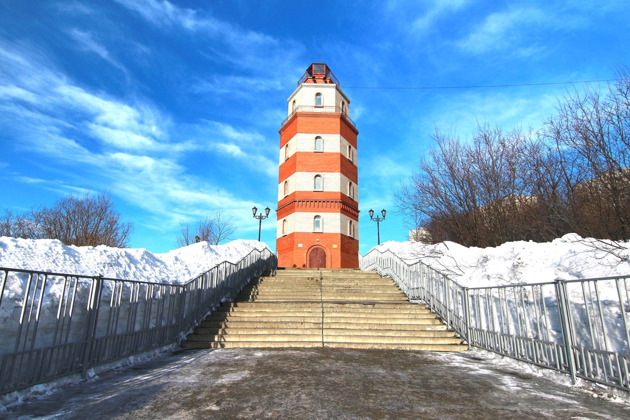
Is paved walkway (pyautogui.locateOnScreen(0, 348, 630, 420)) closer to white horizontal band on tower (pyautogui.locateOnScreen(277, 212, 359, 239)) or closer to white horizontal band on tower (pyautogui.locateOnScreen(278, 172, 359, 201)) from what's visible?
white horizontal band on tower (pyautogui.locateOnScreen(277, 212, 359, 239))

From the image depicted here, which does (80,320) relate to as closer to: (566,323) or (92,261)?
(92,261)

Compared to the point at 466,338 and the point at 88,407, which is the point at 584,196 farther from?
the point at 88,407

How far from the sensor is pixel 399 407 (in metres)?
4.42

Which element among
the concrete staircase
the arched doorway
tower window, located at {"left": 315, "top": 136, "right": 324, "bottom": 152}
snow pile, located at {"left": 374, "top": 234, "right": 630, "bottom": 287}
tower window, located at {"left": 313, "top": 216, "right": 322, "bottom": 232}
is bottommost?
the concrete staircase

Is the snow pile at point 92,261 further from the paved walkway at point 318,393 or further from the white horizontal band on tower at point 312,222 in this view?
the white horizontal band on tower at point 312,222

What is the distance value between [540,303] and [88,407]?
7069mm

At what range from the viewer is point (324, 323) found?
32.3 feet

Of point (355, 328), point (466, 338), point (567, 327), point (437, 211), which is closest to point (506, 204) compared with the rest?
point (437, 211)

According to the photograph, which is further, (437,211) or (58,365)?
(437,211)

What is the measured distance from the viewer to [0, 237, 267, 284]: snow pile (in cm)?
795

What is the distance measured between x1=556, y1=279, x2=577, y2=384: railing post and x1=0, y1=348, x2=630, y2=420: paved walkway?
0.37 m

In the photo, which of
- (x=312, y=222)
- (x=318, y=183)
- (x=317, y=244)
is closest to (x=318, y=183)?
(x=318, y=183)

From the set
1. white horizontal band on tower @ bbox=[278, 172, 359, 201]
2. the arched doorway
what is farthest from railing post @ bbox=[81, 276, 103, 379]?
white horizontal band on tower @ bbox=[278, 172, 359, 201]

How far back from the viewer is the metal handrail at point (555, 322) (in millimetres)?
4805
